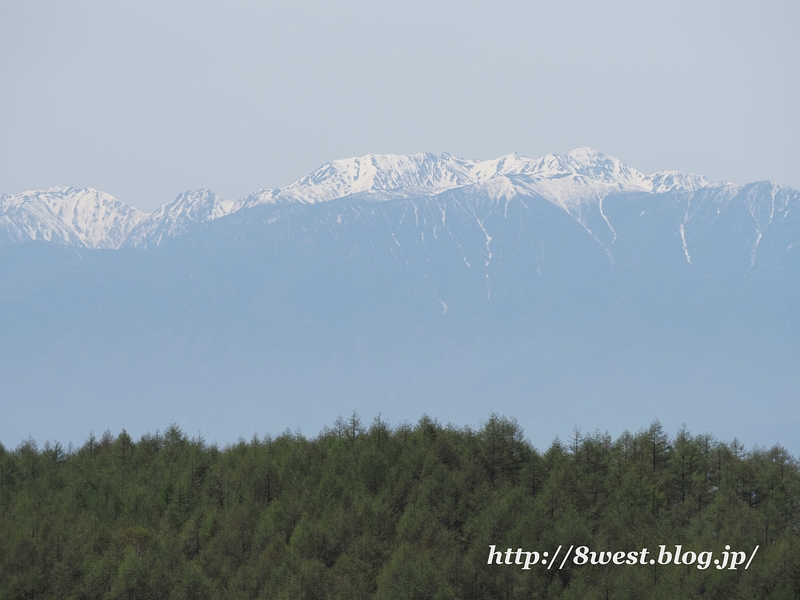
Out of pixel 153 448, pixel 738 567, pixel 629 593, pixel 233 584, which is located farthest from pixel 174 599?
pixel 153 448

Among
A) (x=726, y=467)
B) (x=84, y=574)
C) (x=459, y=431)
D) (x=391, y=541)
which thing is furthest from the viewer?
(x=459, y=431)

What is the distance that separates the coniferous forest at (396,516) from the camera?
3671 inches

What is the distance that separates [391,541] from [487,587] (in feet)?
47.5

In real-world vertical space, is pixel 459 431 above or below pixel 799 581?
above

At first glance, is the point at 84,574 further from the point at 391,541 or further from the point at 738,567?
the point at 738,567

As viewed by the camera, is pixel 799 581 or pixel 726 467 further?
pixel 726 467

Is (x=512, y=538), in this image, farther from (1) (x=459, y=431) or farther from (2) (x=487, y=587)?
(1) (x=459, y=431)

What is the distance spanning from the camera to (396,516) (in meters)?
112

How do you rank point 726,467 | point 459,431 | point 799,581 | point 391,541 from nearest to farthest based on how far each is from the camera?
point 799,581
point 391,541
point 726,467
point 459,431

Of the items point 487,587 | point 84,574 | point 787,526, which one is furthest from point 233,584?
point 787,526

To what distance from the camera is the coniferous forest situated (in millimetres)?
93250

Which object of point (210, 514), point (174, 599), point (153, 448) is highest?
point (153, 448)

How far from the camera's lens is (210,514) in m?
111

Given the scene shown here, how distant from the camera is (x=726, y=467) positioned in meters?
115
